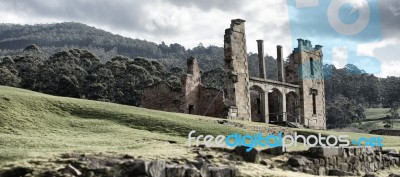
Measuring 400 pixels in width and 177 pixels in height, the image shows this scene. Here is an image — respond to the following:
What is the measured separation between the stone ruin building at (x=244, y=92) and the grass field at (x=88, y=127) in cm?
978

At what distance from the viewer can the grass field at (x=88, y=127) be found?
1201 cm

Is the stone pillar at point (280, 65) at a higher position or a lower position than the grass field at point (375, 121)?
higher

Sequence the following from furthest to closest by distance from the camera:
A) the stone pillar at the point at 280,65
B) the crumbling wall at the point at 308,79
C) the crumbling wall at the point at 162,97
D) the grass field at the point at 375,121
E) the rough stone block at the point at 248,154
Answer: the grass field at the point at 375,121 < the crumbling wall at the point at 308,79 < the stone pillar at the point at 280,65 < the crumbling wall at the point at 162,97 < the rough stone block at the point at 248,154

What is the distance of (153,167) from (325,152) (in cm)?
628

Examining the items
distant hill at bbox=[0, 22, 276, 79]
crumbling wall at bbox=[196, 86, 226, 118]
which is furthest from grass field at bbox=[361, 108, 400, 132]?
distant hill at bbox=[0, 22, 276, 79]

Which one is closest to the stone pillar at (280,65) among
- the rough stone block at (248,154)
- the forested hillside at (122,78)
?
the forested hillside at (122,78)

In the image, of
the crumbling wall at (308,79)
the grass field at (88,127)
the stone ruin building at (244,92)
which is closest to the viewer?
the grass field at (88,127)

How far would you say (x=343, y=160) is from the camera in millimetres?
13734

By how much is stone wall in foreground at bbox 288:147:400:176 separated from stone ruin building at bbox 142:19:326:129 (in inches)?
494

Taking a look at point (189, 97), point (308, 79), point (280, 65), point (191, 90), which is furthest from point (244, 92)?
point (308, 79)

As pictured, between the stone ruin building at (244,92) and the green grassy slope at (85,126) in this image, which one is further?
the stone ruin building at (244,92)

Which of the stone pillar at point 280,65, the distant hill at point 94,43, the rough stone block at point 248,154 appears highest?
the distant hill at point 94,43

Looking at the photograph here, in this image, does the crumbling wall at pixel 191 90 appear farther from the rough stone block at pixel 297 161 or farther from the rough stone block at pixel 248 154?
the rough stone block at pixel 248 154

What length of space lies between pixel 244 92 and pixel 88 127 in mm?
14683
